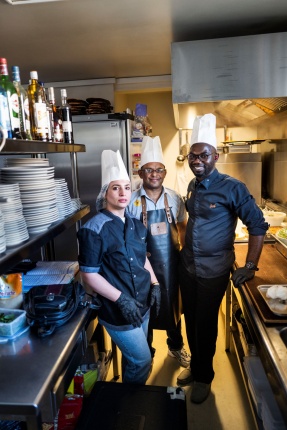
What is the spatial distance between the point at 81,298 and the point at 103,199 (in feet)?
1.67

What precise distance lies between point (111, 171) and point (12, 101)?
573 mm

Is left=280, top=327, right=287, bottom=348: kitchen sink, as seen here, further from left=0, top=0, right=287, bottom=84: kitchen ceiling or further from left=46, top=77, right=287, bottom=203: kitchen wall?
left=46, top=77, right=287, bottom=203: kitchen wall

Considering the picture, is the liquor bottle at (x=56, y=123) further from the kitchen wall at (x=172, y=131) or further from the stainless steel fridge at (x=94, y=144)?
the kitchen wall at (x=172, y=131)

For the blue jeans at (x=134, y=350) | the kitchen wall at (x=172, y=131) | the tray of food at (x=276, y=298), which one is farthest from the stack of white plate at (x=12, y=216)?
Answer: the kitchen wall at (x=172, y=131)

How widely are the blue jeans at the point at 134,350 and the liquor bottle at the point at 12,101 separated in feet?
3.37

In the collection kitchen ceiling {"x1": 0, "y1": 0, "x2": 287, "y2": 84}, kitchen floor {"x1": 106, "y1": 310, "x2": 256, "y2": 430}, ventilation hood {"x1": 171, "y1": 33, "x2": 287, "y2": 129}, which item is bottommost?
kitchen floor {"x1": 106, "y1": 310, "x2": 256, "y2": 430}

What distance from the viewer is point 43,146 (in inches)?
51.1

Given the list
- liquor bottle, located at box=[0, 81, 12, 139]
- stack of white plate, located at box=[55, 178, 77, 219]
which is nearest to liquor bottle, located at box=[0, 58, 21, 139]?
liquor bottle, located at box=[0, 81, 12, 139]

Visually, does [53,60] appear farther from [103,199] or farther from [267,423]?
[267,423]

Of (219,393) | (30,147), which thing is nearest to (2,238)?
(30,147)

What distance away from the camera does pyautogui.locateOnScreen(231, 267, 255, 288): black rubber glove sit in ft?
5.54

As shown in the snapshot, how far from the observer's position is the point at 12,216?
1156 millimetres

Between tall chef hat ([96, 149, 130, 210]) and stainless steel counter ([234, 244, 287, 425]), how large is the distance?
865 millimetres

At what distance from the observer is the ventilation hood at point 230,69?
6.12 ft
